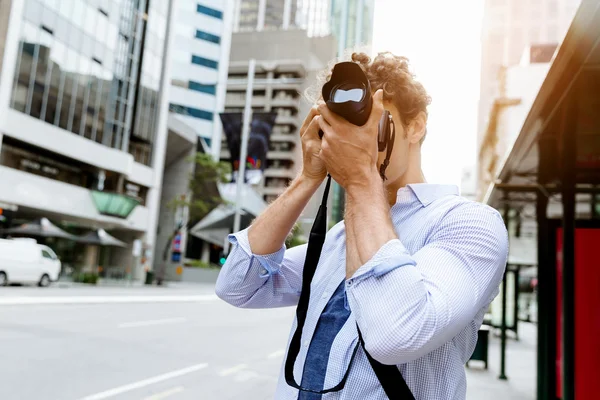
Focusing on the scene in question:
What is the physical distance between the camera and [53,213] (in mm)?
31094

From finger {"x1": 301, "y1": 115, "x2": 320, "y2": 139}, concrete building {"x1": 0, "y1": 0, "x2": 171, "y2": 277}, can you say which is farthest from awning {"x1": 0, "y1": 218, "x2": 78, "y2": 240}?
finger {"x1": 301, "y1": 115, "x2": 320, "y2": 139}

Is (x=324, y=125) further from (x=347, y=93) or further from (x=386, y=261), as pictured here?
(x=386, y=261)

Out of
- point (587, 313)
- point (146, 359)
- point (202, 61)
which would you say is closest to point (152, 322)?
point (146, 359)

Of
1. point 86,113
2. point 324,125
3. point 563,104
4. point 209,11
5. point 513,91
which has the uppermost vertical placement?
point 209,11

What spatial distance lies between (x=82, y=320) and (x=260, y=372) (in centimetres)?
606

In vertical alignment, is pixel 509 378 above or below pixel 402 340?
below

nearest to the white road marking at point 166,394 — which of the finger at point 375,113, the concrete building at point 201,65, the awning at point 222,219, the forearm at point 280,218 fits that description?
the forearm at point 280,218

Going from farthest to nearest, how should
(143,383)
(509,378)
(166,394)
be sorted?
(509,378) → (143,383) → (166,394)

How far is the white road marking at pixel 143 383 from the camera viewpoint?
241 inches

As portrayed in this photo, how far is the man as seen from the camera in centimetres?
115

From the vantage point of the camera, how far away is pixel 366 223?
1257mm

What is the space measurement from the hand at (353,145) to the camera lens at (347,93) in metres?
0.03

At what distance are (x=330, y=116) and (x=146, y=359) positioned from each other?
7.93 meters

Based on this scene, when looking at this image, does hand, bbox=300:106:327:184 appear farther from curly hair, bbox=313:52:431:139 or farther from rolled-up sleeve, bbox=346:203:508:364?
rolled-up sleeve, bbox=346:203:508:364
